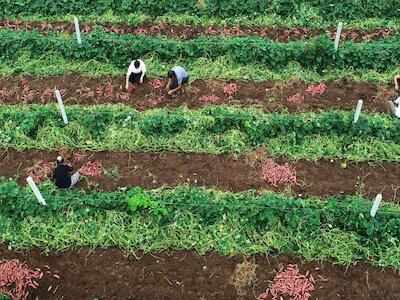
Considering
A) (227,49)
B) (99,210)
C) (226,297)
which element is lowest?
(226,297)

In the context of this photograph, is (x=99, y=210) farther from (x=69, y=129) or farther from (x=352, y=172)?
(x=352, y=172)

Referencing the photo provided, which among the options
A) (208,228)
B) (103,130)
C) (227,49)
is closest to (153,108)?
(103,130)

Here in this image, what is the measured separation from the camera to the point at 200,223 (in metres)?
8.07

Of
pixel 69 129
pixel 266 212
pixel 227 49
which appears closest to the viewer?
pixel 266 212

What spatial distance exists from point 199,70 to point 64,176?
4214mm

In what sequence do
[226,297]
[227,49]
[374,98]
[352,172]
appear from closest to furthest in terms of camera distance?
[226,297]
[352,172]
[374,98]
[227,49]

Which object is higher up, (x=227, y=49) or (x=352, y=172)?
(x=227, y=49)

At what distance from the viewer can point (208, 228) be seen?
26.3 feet

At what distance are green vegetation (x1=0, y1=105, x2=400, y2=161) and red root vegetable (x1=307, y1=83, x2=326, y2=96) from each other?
843 mm

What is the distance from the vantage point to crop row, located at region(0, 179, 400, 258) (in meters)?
7.87

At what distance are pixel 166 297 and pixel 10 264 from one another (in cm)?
249

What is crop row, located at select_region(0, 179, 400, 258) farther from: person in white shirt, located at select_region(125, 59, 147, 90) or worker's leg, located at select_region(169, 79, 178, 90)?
person in white shirt, located at select_region(125, 59, 147, 90)

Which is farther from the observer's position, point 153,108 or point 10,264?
point 153,108

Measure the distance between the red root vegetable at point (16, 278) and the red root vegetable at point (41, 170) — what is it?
5.46 ft
